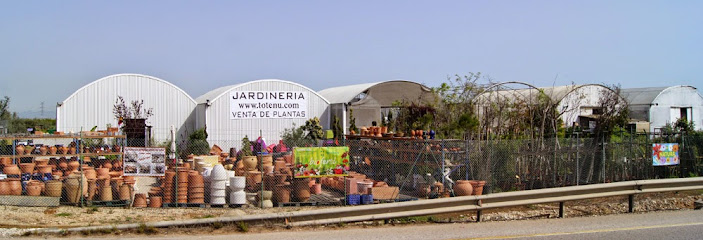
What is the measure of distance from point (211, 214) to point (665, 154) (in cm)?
1444

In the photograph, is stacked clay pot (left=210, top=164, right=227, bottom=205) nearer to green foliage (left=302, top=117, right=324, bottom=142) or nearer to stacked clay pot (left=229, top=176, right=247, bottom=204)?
stacked clay pot (left=229, top=176, right=247, bottom=204)

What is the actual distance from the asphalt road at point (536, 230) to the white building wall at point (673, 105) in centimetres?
2674

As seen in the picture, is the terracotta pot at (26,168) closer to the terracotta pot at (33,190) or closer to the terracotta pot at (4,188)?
the terracotta pot at (4,188)

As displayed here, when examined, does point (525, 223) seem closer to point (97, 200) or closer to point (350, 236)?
point (350, 236)

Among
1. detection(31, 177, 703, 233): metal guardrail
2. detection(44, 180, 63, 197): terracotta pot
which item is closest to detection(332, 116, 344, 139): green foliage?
detection(44, 180, 63, 197): terracotta pot

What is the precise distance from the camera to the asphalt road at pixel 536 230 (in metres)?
10.9

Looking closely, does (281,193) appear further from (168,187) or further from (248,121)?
(248,121)

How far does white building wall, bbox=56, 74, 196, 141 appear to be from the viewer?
Answer: 31484mm

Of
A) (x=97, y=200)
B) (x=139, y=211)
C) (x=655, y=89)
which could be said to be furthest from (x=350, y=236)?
(x=655, y=89)

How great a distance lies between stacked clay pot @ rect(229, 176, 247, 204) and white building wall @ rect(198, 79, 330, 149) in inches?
674

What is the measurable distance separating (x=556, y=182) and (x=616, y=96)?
4.16m

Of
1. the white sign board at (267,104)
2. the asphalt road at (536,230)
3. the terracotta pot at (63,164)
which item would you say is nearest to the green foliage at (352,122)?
the white sign board at (267,104)

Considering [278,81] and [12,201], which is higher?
[278,81]

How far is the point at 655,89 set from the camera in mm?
38312
